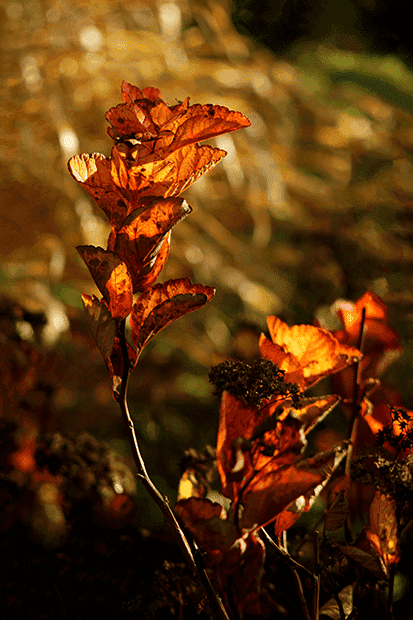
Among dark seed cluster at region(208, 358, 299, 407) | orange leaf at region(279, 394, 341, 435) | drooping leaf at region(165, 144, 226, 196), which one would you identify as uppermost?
drooping leaf at region(165, 144, 226, 196)

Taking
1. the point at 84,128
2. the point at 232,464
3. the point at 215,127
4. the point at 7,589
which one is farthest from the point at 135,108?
the point at 84,128

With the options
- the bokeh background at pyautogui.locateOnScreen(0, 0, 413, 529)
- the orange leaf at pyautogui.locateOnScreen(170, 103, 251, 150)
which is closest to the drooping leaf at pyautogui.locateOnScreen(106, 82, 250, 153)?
the orange leaf at pyautogui.locateOnScreen(170, 103, 251, 150)

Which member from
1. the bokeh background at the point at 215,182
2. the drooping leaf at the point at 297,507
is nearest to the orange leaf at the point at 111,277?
the drooping leaf at the point at 297,507

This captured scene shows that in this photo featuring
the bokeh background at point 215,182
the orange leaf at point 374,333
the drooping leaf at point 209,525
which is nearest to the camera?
the drooping leaf at point 209,525

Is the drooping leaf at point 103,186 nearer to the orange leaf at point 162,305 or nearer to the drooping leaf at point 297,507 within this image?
the orange leaf at point 162,305

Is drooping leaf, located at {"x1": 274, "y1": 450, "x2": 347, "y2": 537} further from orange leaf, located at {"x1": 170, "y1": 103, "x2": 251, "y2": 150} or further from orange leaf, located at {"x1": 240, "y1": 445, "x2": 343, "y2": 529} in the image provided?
orange leaf, located at {"x1": 170, "y1": 103, "x2": 251, "y2": 150}

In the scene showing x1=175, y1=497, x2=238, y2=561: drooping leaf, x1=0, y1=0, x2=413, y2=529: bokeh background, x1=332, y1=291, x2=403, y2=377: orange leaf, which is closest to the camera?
x1=175, y1=497, x2=238, y2=561: drooping leaf

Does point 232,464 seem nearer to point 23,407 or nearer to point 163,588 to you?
point 163,588

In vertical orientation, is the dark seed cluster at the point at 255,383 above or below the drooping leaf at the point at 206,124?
below
